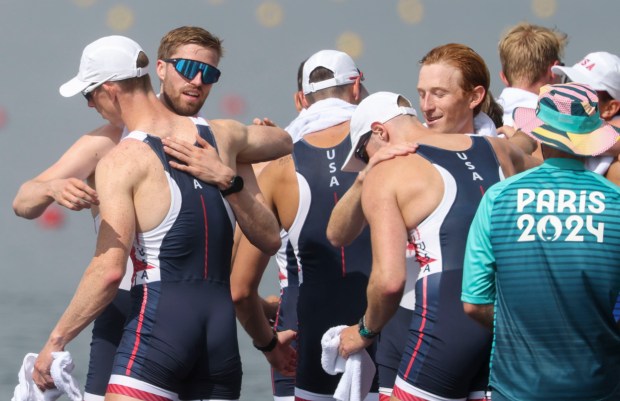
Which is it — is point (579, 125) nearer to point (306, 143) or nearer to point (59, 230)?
point (306, 143)

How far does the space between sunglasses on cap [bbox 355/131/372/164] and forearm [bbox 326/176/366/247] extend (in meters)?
0.09

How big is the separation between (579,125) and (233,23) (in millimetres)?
10068

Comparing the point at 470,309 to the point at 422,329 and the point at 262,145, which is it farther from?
the point at 262,145

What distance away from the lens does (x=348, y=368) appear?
4.26 metres

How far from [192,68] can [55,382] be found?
4.30ft

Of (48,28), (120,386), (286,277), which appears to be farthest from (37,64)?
(120,386)

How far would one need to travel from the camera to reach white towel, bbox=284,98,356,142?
17.0ft

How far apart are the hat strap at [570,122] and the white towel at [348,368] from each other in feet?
3.96

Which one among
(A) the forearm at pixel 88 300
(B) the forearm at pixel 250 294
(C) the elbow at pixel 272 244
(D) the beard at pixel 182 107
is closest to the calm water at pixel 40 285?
(B) the forearm at pixel 250 294

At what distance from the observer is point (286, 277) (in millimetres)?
5363

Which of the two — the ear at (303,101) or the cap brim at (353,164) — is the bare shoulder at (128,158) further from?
the ear at (303,101)

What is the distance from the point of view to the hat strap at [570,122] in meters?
3.40

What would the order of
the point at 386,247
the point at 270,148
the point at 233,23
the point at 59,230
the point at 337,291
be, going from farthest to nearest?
the point at 59,230
the point at 233,23
the point at 337,291
the point at 270,148
the point at 386,247

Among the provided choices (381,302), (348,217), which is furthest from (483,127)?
(381,302)
